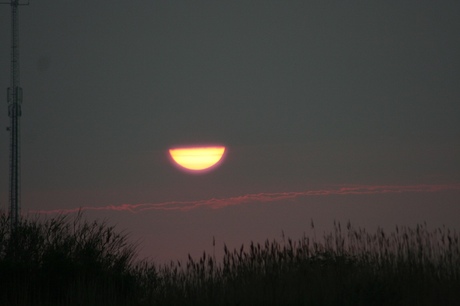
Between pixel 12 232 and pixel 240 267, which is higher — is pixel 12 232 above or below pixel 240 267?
above

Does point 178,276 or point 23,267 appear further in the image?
point 23,267

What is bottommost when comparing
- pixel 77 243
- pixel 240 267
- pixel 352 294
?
pixel 352 294

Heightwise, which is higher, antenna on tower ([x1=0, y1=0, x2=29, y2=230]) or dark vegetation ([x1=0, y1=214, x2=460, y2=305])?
antenna on tower ([x1=0, y1=0, x2=29, y2=230])

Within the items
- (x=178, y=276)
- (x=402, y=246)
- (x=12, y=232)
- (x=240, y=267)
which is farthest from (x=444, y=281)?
(x=12, y=232)

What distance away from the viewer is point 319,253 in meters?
17.1

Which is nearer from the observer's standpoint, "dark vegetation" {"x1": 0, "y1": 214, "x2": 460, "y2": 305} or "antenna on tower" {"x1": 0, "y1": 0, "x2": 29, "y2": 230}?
"dark vegetation" {"x1": 0, "y1": 214, "x2": 460, "y2": 305}

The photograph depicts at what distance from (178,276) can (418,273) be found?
18.0 ft

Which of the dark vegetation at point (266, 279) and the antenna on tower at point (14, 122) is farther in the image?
the antenna on tower at point (14, 122)

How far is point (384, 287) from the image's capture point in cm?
1370

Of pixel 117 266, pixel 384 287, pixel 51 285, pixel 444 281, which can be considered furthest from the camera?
pixel 117 266

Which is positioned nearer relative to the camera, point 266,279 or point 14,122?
point 266,279

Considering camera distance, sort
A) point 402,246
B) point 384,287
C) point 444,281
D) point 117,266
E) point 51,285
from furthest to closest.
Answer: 1. point 117,266
2. point 51,285
3. point 402,246
4. point 444,281
5. point 384,287

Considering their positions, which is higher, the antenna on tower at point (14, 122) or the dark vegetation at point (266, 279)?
the antenna on tower at point (14, 122)

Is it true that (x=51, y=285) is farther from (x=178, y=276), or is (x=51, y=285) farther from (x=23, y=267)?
(x=178, y=276)
